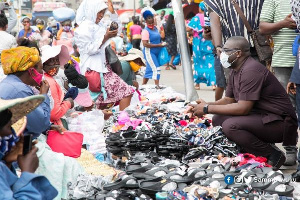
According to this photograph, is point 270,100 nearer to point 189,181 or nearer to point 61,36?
point 189,181

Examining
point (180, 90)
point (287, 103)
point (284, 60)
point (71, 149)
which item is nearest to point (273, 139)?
point (287, 103)

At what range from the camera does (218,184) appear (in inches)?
189

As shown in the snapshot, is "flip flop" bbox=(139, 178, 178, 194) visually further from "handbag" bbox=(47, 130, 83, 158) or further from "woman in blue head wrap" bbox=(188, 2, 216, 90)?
"woman in blue head wrap" bbox=(188, 2, 216, 90)

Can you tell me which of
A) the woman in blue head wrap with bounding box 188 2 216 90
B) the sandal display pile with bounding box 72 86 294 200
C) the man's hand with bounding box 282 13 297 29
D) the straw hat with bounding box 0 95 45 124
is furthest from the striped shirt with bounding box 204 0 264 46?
the woman in blue head wrap with bounding box 188 2 216 90

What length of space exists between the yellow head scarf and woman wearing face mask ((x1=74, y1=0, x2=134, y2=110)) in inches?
122

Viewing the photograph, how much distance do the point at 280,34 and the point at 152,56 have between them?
7390 millimetres

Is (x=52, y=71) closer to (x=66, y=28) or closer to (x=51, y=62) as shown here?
(x=51, y=62)

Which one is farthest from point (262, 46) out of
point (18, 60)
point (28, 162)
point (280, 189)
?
point (28, 162)

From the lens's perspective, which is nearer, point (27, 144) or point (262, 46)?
point (27, 144)

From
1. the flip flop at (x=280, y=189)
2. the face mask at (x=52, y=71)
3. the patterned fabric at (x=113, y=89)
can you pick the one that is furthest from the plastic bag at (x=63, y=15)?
the flip flop at (x=280, y=189)

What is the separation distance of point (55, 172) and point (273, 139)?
2.38 m

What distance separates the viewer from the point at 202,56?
13453 mm

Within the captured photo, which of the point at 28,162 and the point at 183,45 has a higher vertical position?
the point at 28,162

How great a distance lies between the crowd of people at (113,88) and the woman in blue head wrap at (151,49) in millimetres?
4469
